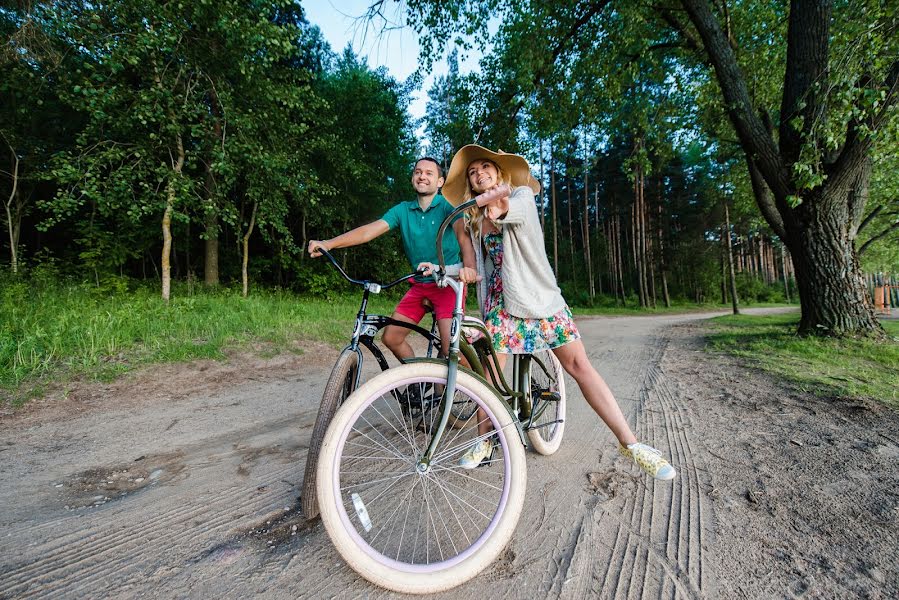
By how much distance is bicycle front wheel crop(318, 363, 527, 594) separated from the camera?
1.33 metres

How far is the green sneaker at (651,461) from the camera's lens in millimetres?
1947

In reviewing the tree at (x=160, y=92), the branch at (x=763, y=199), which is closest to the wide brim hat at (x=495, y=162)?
the tree at (x=160, y=92)

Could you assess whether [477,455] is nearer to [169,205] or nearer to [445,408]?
[445,408]

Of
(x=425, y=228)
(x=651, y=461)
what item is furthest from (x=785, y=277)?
(x=425, y=228)

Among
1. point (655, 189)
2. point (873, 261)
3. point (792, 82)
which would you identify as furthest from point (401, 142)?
point (873, 261)

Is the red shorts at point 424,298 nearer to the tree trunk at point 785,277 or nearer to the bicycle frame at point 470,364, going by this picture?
the bicycle frame at point 470,364

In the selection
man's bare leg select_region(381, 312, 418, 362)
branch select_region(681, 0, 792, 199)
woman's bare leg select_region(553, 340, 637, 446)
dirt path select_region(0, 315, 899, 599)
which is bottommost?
dirt path select_region(0, 315, 899, 599)

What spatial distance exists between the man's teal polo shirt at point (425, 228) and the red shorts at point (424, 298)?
0.83 feet

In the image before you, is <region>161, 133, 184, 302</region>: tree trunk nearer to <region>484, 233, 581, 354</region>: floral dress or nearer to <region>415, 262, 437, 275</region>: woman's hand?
<region>415, 262, 437, 275</region>: woman's hand

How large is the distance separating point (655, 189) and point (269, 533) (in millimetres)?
30462

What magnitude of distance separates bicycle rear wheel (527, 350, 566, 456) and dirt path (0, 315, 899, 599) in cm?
13

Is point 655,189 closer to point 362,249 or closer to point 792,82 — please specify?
point 362,249

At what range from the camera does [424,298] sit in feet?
8.74

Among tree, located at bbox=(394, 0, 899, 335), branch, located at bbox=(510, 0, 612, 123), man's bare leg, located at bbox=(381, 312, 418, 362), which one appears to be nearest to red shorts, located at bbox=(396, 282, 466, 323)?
man's bare leg, located at bbox=(381, 312, 418, 362)
